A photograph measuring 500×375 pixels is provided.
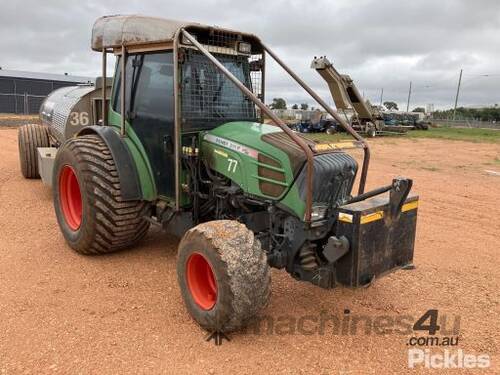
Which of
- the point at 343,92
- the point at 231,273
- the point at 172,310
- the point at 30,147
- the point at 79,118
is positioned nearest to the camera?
the point at 231,273

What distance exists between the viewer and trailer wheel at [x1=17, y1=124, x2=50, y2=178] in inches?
350

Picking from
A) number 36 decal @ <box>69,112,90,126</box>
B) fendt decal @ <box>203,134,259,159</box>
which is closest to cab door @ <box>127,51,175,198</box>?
fendt decal @ <box>203,134,259,159</box>

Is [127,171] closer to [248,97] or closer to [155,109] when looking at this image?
[155,109]

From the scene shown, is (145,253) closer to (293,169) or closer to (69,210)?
(69,210)

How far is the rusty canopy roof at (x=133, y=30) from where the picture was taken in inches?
163

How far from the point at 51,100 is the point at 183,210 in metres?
6.31

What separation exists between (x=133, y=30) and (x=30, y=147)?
211 inches

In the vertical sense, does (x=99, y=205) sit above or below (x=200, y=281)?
above

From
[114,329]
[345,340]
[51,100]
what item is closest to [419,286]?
[345,340]

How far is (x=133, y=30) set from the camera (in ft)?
15.0

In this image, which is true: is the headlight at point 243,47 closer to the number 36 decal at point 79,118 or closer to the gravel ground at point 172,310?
the gravel ground at point 172,310

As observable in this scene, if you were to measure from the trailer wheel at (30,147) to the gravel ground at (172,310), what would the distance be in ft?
8.89

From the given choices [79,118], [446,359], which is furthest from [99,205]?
[79,118]
